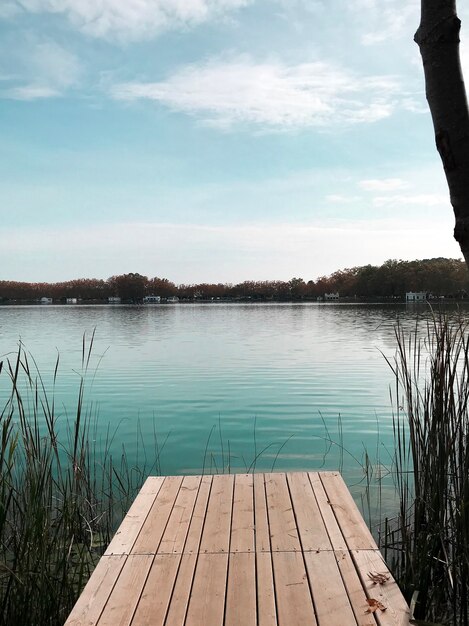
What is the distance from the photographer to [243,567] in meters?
1.87

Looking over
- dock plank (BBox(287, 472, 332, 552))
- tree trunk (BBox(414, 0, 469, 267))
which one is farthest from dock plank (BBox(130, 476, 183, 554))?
tree trunk (BBox(414, 0, 469, 267))

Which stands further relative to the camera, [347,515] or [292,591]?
[347,515]

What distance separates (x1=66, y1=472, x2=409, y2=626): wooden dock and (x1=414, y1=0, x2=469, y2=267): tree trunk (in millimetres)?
1101

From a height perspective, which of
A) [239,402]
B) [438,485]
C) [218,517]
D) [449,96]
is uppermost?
[449,96]

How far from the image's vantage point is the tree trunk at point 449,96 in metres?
1.08

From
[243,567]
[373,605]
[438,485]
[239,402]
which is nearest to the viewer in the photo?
[373,605]

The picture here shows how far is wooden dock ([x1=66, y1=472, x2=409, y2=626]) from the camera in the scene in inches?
62.8

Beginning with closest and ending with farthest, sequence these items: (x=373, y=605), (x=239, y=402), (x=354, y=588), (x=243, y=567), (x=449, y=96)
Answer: (x=449, y=96)
(x=373, y=605)
(x=354, y=588)
(x=243, y=567)
(x=239, y=402)

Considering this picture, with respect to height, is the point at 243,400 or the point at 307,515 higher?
the point at 307,515

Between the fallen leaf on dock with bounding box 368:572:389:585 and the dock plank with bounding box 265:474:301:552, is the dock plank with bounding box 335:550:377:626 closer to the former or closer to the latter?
the fallen leaf on dock with bounding box 368:572:389:585

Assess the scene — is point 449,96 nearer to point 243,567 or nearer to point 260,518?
point 243,567

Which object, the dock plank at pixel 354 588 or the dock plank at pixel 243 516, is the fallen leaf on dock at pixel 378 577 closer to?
the dock plank at pixel 354 588

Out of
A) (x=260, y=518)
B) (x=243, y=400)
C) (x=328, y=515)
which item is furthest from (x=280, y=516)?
(x=243, y=400)

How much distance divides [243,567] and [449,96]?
59.1 inches
